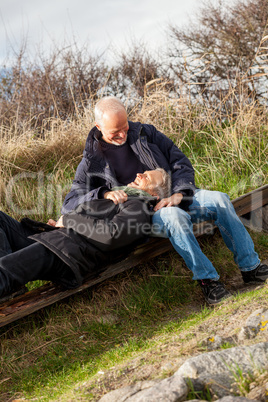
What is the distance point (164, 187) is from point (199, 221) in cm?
45

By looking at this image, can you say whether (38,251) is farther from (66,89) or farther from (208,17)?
(208,17)

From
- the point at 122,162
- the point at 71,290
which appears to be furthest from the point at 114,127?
the point at 71,290

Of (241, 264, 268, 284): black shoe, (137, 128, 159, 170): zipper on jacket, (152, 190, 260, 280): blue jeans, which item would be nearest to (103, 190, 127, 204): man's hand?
(152, 190, 260, 280): blue jeans

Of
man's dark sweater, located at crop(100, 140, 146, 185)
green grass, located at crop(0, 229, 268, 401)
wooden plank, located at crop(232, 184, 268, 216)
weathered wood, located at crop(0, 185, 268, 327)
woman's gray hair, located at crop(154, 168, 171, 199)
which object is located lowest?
green grass, located at crop(0, 229, 268, 401)

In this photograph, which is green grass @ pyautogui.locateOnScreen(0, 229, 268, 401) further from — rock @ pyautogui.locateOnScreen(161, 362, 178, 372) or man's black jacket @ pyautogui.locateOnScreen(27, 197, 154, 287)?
man's black jacket @ pyautogui.locateOnScreen(27, 197, 154, 287)

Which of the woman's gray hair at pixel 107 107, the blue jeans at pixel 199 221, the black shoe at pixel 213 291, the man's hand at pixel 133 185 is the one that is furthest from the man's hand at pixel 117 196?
the black shoe at pixel 213 291

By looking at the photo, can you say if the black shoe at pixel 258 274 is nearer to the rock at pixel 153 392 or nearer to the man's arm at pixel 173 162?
the man's arm at pixel 173 162

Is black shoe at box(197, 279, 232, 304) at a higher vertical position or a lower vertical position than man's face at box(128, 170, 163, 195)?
lower

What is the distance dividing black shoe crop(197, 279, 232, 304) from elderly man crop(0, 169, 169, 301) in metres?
0.61

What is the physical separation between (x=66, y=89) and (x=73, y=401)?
8620 mm

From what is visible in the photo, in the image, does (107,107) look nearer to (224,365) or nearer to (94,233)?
(94,233)

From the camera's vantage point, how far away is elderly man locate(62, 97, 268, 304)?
3369mm

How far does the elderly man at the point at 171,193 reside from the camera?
3369 millimetres

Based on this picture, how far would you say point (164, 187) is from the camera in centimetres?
375
